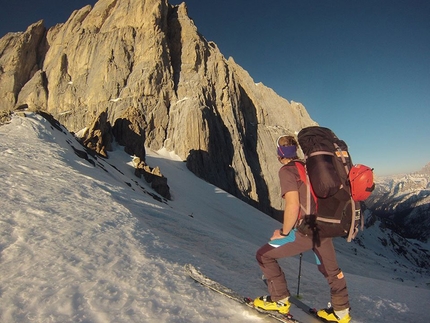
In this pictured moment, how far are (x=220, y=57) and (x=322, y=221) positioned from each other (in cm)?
9172

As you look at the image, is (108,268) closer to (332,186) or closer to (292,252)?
(292,252)

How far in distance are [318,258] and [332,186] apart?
1.29 metres

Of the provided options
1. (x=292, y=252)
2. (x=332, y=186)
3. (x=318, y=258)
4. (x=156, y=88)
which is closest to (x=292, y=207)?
(x=332, y=186)

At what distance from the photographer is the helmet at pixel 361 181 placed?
3.68 metres

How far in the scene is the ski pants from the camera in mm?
4047

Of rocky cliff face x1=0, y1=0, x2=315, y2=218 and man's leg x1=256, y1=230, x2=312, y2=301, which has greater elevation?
rocky cliff face x1=0, y1=0, x2=315, y2=218

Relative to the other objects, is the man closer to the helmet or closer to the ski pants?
the ski pants

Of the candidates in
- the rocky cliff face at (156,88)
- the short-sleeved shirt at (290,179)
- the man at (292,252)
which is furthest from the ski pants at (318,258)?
the rocky cliff face at (156,88)

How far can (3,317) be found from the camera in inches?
120

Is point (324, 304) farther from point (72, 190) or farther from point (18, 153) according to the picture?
point (18, 153)

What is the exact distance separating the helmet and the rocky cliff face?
207 feet

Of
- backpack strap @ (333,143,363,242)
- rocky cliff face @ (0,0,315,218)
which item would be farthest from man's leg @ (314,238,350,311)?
rocky cliff face @ (0,0,315,218)

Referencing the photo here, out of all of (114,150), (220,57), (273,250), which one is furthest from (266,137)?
(273,250)

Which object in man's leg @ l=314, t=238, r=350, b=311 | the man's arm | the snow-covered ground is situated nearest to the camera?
the snow-covered ground
